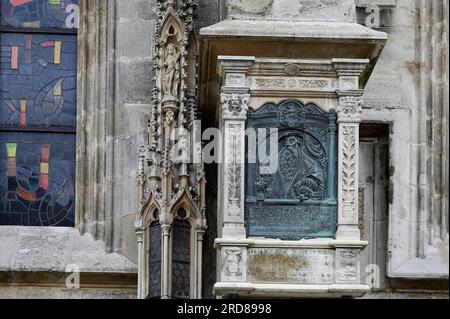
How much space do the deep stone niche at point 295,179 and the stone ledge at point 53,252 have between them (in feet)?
7.41

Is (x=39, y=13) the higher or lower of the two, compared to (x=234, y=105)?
higher

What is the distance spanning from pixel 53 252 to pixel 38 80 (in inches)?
74.4

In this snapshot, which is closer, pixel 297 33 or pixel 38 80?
pixel 297 33

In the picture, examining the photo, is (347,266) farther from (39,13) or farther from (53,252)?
(39,13)

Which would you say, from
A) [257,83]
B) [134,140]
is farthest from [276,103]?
[134,140]

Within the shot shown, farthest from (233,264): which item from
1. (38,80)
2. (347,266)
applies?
(38,80)

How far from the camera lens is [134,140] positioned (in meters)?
18.9

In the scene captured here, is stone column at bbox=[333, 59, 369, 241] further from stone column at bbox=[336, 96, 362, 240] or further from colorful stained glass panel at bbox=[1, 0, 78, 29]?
colorful stained glass panel at bbox=[1, 0, 78, 29]

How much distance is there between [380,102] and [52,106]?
3.27 meters

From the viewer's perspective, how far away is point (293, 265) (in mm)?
16328

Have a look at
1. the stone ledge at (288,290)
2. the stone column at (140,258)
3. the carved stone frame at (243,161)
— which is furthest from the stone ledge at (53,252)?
the stone ledge at (288,290)

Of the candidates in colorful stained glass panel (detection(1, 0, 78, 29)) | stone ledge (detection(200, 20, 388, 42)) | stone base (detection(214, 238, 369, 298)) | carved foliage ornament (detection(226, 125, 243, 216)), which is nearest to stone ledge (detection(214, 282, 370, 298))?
stone base (detection(214, 238, 369, 298))

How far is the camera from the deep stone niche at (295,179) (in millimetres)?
16453

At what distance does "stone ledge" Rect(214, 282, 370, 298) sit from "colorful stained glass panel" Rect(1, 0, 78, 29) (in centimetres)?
442
